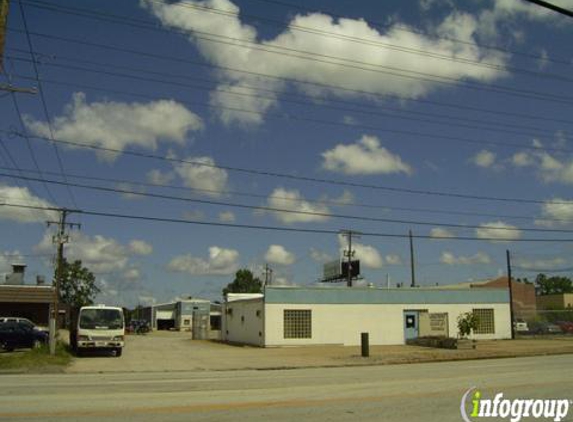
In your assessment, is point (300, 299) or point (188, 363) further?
point (300, 299)

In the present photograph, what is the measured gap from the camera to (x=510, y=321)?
164ft

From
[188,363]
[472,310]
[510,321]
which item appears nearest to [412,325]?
[472,310]

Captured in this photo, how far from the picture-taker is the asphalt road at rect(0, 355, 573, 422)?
1117cm

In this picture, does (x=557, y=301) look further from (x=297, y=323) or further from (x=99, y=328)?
(x=99, y=328)

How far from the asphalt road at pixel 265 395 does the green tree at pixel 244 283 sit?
108835 mm

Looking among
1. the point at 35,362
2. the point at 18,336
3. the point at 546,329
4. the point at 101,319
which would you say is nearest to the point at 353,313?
the point at 101,319

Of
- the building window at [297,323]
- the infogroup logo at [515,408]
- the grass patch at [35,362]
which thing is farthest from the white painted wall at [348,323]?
the infogroup logo at [515,408]

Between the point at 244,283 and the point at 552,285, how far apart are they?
7453cm

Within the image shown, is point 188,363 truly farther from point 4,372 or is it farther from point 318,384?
point 318,384

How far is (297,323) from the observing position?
42.5 meters

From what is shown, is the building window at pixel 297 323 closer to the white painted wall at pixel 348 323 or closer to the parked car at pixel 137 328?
the white painted wall at pixel 348 323

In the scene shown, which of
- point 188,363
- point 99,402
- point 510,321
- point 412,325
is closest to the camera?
point 99,402

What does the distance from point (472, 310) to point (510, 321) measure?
142 inches

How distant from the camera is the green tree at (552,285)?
152m
